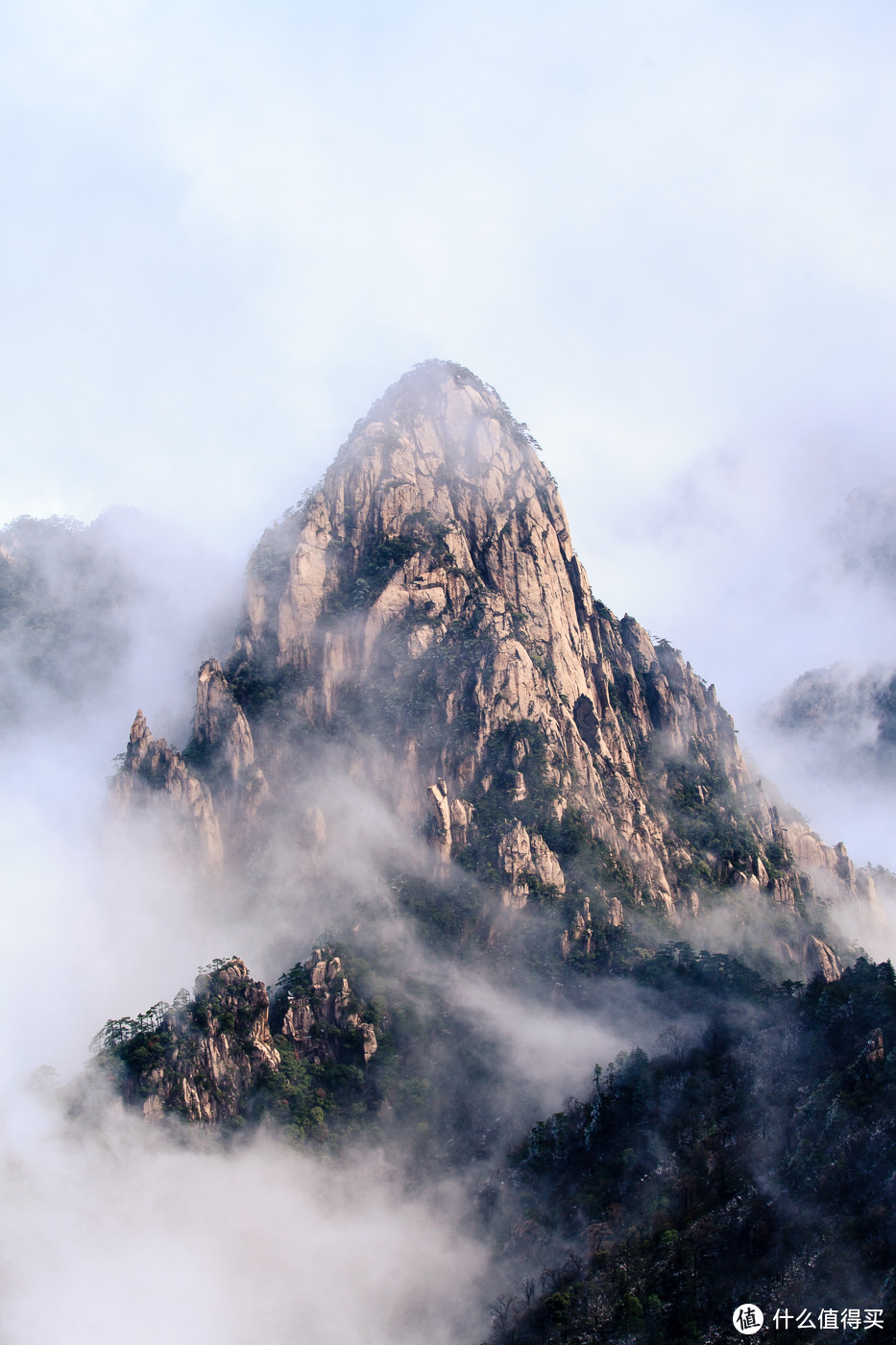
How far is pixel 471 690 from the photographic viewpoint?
135m

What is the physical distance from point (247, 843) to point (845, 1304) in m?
83.4

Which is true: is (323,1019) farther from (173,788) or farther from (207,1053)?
(173,788)

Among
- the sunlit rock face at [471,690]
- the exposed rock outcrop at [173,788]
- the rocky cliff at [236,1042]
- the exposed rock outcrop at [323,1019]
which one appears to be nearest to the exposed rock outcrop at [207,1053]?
the rocky cliff at [236,1042]

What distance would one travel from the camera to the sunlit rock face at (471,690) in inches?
5098

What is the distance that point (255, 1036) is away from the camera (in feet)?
347

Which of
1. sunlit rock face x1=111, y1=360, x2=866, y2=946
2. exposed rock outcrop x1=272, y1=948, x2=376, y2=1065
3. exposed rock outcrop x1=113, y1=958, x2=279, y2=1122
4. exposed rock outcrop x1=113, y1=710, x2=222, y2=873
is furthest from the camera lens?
sunlit rock face x1=111, y1=360, x2=866, y2=946

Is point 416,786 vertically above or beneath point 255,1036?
above

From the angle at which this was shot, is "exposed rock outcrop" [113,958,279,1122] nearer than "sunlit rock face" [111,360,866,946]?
Yes

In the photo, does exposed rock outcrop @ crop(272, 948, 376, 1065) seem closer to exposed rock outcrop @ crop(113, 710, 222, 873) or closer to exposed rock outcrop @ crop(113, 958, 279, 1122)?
exposed rock outcrop @ crop(113, 958, 279, 1122)

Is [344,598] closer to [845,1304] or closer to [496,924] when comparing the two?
[496,924]

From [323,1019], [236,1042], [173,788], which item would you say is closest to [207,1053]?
[236,1042]

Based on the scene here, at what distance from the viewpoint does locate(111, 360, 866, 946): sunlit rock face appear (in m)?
130

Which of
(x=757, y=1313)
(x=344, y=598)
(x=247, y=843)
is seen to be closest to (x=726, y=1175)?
(x=757, y=1313)

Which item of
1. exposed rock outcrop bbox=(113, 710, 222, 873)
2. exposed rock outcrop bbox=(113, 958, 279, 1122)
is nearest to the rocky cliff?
exposed rock outcrop bbox=(113, 958, 279, 1122)
